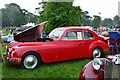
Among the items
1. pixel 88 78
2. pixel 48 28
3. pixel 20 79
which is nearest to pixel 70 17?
pixel 48 28

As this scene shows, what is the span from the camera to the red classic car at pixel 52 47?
6.46 meters

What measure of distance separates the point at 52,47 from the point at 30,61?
0.84 m

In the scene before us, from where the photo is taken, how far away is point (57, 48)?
6.86m

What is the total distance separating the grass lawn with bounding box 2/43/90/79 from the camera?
5755 millimetres

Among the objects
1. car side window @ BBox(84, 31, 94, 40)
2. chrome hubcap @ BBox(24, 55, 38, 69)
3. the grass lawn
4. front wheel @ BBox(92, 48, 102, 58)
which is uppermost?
car side window @ BBox(84, 31, 94, 40)

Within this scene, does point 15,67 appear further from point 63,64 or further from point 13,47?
point 63,64

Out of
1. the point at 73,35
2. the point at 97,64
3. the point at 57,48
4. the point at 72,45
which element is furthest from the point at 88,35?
the point at 97,64

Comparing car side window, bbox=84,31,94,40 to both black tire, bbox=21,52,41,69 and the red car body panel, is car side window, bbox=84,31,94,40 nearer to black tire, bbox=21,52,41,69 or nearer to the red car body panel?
the red car body panel

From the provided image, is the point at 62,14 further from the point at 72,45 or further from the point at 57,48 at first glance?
the point at 57,48

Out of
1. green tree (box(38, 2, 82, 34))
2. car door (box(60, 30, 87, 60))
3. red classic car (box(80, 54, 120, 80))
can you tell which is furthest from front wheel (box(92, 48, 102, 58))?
green tree (box(38, 2, 82, 34))

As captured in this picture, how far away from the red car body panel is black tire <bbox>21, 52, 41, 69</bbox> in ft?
0.36

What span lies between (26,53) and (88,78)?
3157 mm

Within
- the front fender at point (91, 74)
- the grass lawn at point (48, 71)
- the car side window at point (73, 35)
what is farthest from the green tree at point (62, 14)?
the front fender at point (91, 74)

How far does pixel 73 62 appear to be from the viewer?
7.30 metres
